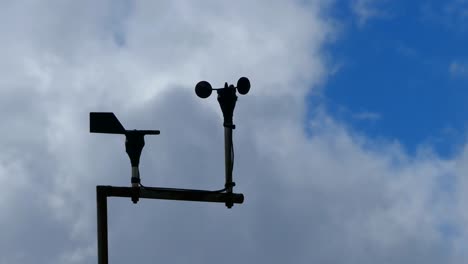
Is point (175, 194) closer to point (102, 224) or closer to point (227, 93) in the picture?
point (102, 224)

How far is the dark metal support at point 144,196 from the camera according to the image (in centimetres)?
1105

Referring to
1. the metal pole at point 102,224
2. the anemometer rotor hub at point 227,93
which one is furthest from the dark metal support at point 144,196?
the anemometer rotor hub at point 227,93

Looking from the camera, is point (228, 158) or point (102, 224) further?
point (228, 158)

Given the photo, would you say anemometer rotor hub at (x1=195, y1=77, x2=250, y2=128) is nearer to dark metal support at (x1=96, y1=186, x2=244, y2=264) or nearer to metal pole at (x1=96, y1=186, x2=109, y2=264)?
dark metal support at (x1=96, y1=186, x2=244, y2=264)

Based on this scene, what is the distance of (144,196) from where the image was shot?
37.2ft

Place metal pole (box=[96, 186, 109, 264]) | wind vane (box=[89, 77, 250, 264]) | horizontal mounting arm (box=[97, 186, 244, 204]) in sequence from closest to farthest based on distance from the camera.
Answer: metal pole (box=[96, 186, 109, 264]), wind vane (box=[89, 77, 250, 264]), horizontal mounting arm (box=[97, 186, 244, 204])

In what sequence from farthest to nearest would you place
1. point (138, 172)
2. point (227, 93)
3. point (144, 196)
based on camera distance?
point (227, 93) < point (138, 172) < point (144, 196)

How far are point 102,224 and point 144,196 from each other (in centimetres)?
60

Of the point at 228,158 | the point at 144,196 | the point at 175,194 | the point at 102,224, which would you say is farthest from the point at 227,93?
the point at 102,224

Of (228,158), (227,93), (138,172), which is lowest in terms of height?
(138,172)

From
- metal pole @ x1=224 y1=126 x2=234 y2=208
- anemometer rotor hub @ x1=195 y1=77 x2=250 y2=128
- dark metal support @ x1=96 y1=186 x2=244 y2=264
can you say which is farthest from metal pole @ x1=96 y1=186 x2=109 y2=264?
anemometer rotor hub @ x1=195 y1=77 x2=250 y2=128

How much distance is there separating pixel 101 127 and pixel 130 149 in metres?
0.43

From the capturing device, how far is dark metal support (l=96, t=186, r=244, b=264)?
36.3 ft

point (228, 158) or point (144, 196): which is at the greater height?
point (228, 158)
